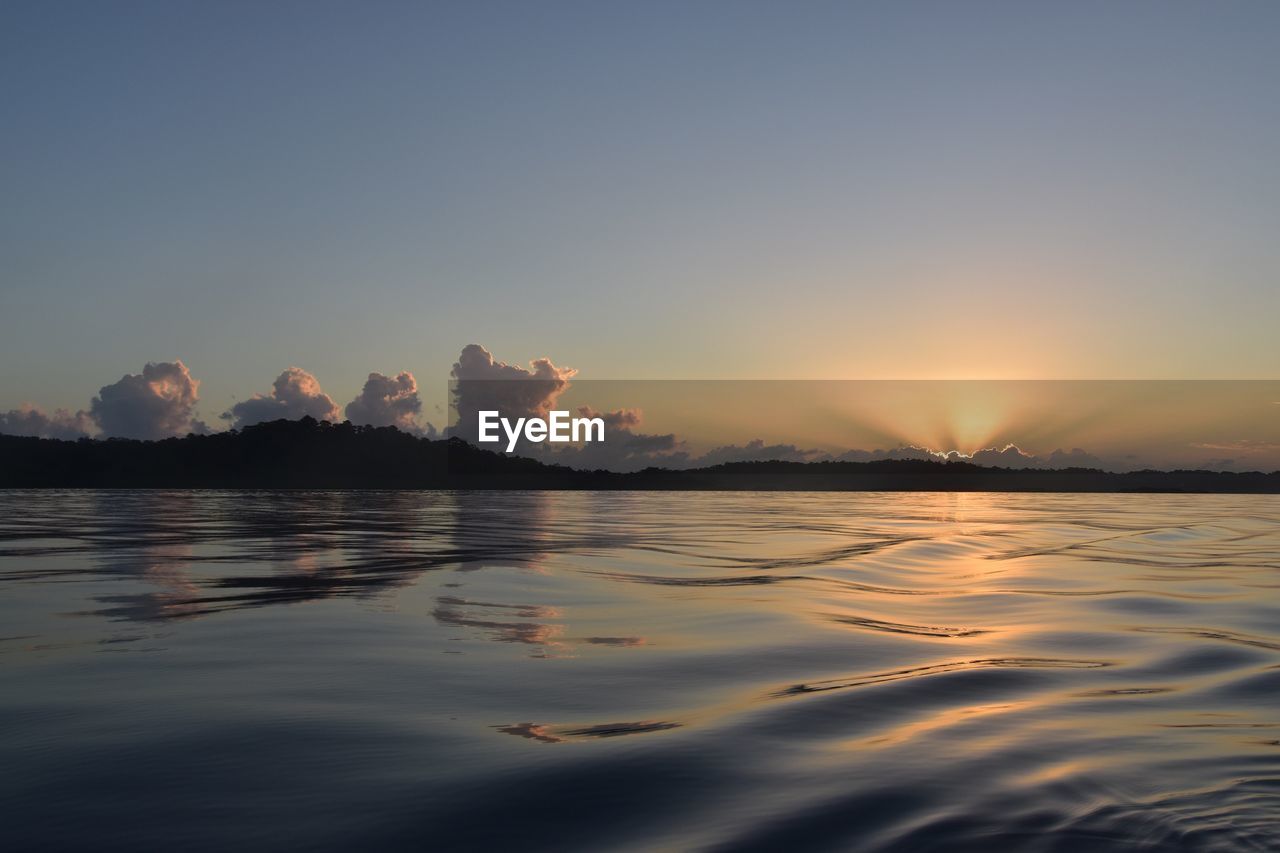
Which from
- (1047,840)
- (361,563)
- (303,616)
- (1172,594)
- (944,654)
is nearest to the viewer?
(1047,840)

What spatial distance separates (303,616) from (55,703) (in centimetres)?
385

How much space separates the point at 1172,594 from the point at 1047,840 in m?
10.1

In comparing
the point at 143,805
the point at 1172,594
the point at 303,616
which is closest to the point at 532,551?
the point at 303,616

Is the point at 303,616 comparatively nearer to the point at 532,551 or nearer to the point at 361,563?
the point at 361,563

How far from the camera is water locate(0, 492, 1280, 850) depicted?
3693mm

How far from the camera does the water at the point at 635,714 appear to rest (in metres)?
3.69

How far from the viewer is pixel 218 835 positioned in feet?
11.6

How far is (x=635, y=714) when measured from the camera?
5.60 meters

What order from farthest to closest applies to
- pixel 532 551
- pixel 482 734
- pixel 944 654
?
pixel 532 551 < pixel 944 654 < pixel 482 734

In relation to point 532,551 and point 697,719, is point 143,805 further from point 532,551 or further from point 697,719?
point 532,551

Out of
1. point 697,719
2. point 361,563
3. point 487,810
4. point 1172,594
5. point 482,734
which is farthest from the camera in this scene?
point 361,563

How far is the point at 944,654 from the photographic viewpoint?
7.54 metres

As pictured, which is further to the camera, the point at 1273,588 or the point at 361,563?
the point at 361,563

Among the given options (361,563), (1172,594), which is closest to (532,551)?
(361,563)
